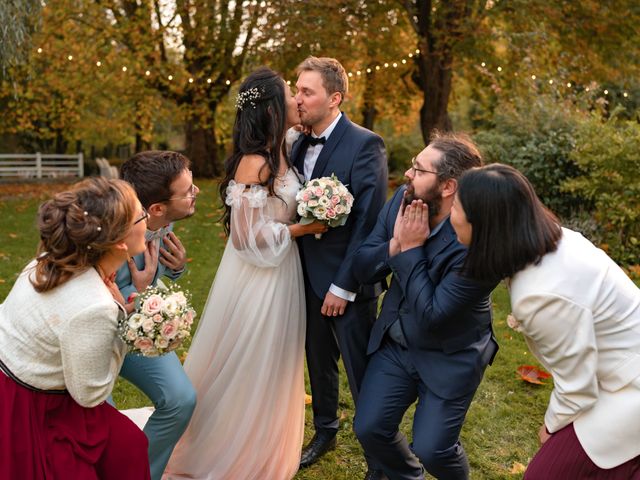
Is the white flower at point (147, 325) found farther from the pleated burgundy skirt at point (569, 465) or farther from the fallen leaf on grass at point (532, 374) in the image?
the fallen leaf on grass at point (532, 374)

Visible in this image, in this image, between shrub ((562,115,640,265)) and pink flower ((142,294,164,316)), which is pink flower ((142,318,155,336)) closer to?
pink flower ((142,294,164,316))

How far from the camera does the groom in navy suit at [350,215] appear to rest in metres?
4.27

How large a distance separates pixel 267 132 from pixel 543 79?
1310 cm

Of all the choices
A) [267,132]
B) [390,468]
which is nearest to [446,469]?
[390,468]

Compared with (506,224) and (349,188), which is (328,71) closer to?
(349,188)

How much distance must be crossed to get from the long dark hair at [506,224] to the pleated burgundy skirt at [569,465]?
0.71 meters

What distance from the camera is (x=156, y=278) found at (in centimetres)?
391

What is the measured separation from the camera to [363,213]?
170 inches

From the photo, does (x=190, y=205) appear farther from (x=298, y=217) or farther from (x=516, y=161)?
(x=516, y=161)

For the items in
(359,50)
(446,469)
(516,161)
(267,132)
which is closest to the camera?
(446,469)

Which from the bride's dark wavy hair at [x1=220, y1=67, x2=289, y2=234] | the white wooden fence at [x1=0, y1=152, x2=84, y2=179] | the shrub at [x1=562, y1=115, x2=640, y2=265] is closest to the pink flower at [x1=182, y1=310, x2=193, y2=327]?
the bride's dark wavy hair at [x1=220, y1=67, x2=289, y2=234]

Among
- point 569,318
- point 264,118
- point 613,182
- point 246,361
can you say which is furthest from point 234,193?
point 613,182

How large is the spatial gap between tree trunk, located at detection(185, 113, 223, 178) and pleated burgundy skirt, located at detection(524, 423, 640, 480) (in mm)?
19427

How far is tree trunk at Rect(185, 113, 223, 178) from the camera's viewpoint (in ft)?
70.9
